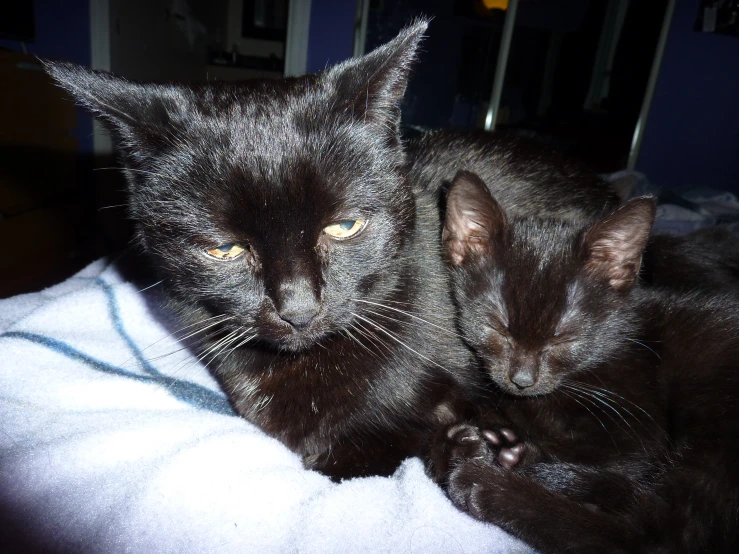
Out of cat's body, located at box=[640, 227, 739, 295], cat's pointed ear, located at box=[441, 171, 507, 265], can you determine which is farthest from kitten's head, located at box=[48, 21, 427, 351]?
cat's body, located at box=[640, 227, 739, 295]

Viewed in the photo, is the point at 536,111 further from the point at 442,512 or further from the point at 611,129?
the point at 442,512

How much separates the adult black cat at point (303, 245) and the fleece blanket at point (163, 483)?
10 centimetres

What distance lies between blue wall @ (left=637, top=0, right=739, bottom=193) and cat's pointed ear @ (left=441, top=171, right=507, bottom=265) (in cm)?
430

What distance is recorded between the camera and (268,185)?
2.53ft

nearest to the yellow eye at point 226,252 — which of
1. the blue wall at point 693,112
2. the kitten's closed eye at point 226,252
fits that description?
the kitten's closed eye at point 226,252

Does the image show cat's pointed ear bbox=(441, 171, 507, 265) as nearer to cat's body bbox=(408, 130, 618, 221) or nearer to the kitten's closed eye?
cat's body bbox=(408, 130, 618, 221)

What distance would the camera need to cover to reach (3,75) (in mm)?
2432

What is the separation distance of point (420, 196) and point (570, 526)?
0.74 metres

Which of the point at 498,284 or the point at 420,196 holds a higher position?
the point at 420,196

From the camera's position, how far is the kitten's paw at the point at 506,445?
0.94m

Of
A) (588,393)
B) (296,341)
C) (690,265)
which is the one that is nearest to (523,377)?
(588,393)

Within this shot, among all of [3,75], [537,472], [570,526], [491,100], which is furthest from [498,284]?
[491,100]

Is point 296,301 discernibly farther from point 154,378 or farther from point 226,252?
point 154,378

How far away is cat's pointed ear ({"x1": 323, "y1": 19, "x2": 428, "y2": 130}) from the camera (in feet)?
2.78
